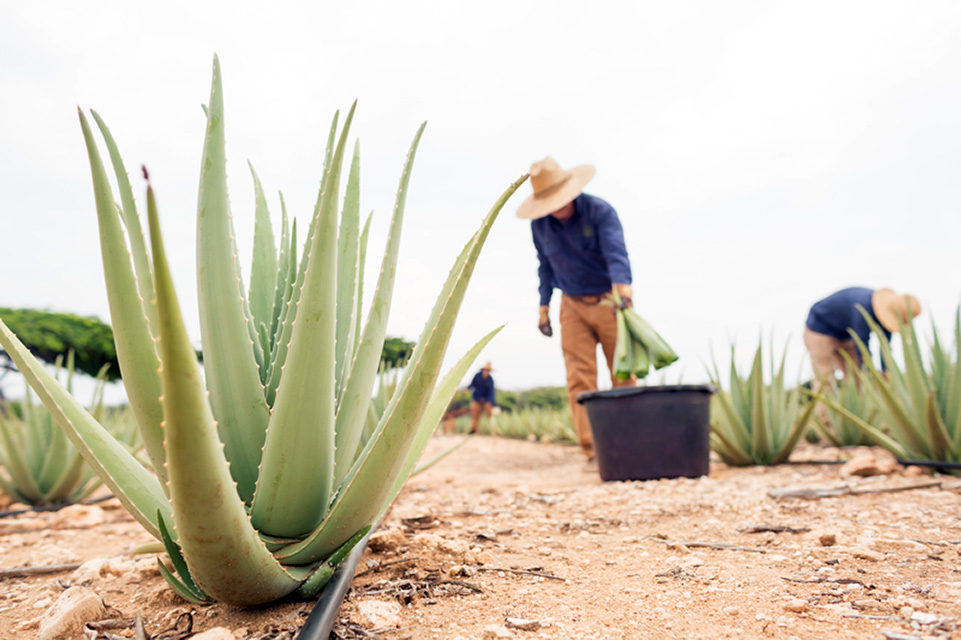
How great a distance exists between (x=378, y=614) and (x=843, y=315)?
5332mm

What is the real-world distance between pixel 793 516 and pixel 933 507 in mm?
392

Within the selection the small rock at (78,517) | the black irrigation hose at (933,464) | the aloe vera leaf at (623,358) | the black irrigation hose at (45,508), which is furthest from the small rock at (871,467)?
the black irrigation hose at (45,508)

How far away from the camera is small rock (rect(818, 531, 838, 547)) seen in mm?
1276

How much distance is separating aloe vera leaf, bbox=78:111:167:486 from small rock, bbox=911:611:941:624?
1040 millimetres

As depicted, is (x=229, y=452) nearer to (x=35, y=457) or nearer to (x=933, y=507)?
(x=933, y=507)

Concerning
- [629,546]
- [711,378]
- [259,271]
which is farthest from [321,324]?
[711,378]

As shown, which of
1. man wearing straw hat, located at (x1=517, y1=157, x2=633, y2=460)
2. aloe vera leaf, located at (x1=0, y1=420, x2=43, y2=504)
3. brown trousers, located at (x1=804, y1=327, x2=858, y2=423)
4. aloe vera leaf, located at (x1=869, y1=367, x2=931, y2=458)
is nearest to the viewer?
aloe vera leaf, located at (x1=869, y1=367, x2=931, y2=458)

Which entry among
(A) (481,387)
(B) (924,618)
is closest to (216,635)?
(B) (924,618)

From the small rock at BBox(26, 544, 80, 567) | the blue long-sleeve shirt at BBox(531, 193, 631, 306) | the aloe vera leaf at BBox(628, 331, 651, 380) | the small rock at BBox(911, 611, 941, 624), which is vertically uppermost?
the blue long-sleeve shirt at BBox(531, 193, 631, 306)

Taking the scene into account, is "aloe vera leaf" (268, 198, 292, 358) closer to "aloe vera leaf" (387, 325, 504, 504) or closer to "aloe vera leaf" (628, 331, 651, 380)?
"aloe vera leaf" (387, 325, 504, 504)

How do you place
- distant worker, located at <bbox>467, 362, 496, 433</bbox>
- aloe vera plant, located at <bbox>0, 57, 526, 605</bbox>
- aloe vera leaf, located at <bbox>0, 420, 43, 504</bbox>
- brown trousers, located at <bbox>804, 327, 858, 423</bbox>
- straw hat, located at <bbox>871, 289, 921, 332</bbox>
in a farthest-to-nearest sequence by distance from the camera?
distant worker, located at <bbox>467, 362, 496, 433</bbox> → brown trousers, located at <bbox>804, 327, 858, 423</bbox> → straw hat, located at <bbox>871, 289, 921, 332</bbox> → aloe vera leaf, located at <bbox>0, 420, 43, 504</bbox> → aloe vera plant, located at <bbox>0, 57, 526, 605</bbox>

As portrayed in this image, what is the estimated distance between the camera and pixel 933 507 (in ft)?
5.43

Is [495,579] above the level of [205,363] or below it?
below

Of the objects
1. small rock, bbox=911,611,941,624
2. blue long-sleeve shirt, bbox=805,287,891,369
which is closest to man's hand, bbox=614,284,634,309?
small rock, bbox=911,611,941,624
